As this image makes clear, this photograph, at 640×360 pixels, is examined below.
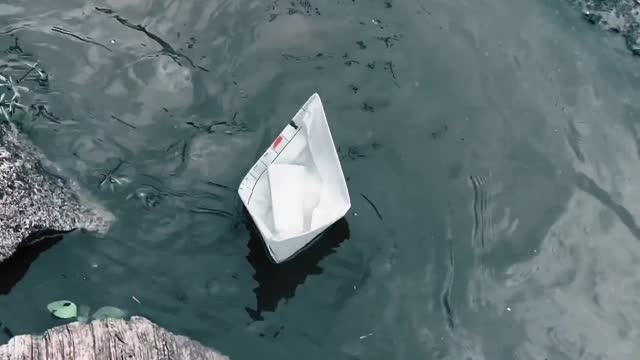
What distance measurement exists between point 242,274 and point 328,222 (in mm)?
1808

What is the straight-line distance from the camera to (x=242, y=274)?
12.1 meters

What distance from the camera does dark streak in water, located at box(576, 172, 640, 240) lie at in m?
13.3

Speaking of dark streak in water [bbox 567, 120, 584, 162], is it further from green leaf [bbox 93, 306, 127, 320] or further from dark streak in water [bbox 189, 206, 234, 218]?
green leaf [bbox 93, 306, 127, 320]

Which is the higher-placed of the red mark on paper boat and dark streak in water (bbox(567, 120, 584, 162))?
dark streak in water (bbox(567, 120, 584, 162))

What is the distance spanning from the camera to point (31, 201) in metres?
11.7

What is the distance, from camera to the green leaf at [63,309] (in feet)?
36.9

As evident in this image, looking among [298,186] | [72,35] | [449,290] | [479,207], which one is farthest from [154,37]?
[449,290]

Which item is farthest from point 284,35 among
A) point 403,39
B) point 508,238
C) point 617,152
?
point 617,152

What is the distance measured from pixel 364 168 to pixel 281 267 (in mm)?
2609

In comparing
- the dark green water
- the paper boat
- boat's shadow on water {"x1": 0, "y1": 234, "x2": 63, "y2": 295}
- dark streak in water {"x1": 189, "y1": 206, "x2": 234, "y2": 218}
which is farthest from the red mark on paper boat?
boat's shadow on water {"x1": 0, "y1": 234, "x2": 63, "y2": 295}

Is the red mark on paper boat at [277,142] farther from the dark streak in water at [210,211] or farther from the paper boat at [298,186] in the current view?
the dark streak in water at [210,211]

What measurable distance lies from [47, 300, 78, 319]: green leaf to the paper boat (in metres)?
3.31

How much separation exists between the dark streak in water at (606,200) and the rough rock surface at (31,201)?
908 centimetres

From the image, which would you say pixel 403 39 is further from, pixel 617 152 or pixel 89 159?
pixel 89 159
